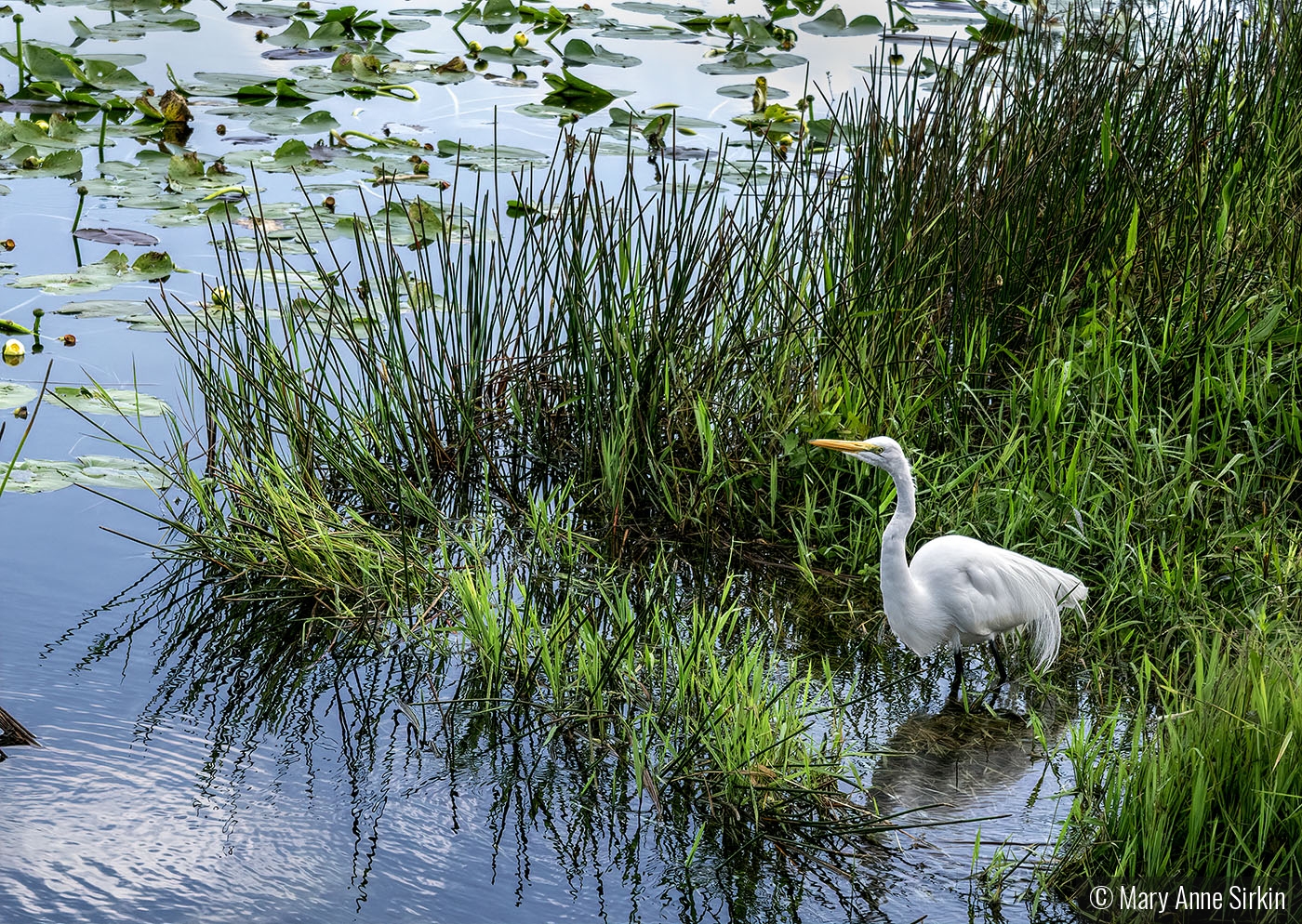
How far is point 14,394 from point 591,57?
14.9ft

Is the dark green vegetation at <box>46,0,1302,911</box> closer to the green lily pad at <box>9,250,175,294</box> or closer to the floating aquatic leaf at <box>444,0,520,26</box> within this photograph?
the green lily pad at <box>9,250,175,294</box>

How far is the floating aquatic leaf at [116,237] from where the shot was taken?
188 inches

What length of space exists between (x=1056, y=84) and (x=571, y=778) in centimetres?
323

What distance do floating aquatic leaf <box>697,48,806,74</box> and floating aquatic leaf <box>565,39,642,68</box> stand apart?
0.43 meters

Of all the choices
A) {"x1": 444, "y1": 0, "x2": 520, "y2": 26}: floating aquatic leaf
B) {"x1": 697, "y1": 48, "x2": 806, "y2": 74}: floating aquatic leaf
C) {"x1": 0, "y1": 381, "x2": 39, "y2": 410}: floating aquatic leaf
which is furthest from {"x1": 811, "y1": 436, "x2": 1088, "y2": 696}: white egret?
{"x1": 444, "y1": 0, "x2": 520, "y2": 26}: floating aquatic leaf

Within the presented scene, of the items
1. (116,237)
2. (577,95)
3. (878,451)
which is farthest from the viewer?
(577,95)

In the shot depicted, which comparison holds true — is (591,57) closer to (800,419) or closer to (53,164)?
(53,164)

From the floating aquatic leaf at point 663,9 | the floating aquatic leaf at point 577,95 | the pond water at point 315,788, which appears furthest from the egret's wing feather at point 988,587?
the floating aquatic leaf at point 663,9

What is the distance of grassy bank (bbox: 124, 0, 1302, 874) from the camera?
3.23 meters

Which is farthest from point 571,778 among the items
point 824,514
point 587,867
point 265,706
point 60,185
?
point 60,185

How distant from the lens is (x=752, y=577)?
11.5ft

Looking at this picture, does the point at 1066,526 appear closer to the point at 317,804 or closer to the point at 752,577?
the point at 752,577

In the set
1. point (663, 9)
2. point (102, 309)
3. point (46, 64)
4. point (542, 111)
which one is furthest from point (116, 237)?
point (663, 9)

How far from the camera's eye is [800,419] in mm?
3631
